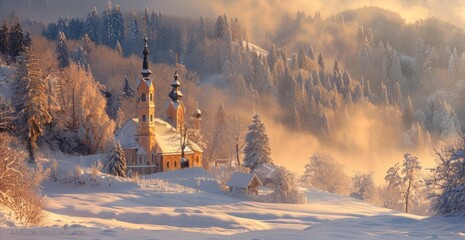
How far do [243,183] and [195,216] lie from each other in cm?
1476

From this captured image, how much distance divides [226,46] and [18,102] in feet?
306

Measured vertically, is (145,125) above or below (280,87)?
below

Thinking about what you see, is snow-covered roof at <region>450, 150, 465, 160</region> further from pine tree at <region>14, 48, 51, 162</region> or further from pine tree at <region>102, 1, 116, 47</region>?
pine tree at <region>102, 1, 116, 47</region>

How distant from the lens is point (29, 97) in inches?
Answer: 1786

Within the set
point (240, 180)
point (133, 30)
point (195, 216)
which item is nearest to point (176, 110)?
point (240, 180)

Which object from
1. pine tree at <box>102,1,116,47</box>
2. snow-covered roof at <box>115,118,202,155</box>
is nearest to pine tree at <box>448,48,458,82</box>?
pine tree at <box>102,1,116,47</box>

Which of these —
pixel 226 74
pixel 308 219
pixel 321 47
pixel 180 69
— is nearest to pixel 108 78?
pixel 180 69

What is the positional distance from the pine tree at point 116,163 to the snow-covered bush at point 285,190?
14.8 metres

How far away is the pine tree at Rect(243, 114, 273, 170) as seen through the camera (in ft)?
188

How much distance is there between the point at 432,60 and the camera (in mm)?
161625

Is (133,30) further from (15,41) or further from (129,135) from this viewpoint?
(129,135)

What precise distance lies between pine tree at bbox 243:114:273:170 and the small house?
6.85 metres

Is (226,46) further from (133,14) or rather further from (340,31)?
Result: (340,31)

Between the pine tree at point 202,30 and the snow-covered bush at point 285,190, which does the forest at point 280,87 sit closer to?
the pine tree at point 202,30
